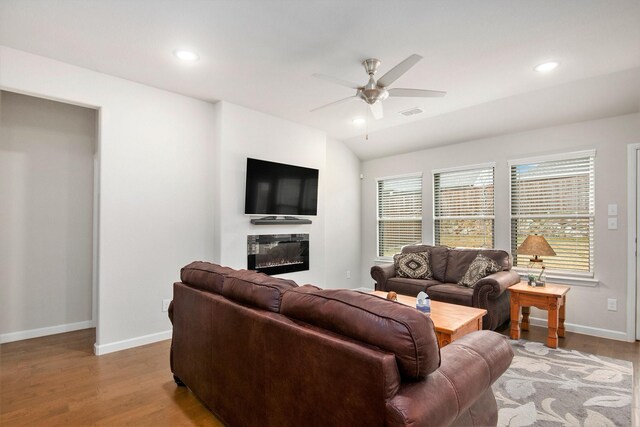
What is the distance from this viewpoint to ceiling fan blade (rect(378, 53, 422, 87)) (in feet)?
7.54

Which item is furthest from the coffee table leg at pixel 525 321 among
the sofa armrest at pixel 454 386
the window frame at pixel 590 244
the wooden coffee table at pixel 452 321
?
the sofa armrest at pixel 454 386

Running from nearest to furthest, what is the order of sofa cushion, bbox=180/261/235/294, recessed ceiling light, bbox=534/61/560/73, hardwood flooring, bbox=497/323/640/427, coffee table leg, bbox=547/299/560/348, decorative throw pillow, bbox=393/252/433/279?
sofa cushion, bbox=180/261/235/294
recessed ceiling light, bbox=534/61/560/73
hardwood flooring, bbox=497/323/640/427
coffee table leg, bbox=547/299/560/348
decorative throw pillow, bbox=393/252/433/279

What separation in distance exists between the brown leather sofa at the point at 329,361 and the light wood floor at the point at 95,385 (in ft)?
1.39

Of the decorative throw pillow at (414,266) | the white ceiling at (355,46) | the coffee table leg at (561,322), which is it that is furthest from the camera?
the decorative throw pillow at (414,266)

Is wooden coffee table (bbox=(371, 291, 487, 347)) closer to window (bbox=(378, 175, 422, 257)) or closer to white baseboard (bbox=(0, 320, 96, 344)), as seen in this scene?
window (bbox=(378, 175, 422, 257))

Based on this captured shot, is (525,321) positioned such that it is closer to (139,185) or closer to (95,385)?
(95,385)

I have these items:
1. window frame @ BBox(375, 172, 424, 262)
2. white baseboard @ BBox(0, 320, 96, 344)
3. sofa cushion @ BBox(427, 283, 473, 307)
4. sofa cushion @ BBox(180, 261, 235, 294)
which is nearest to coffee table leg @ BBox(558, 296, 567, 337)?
sofa cushion @ BBox(427, 283, 473, 307)

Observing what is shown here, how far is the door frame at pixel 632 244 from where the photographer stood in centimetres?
352

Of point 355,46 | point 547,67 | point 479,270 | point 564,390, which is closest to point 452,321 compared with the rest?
point 564,390

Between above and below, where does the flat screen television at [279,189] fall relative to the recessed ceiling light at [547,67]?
below

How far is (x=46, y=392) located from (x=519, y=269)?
16.6 feet

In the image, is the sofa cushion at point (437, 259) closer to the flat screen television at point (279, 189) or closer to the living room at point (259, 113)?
the living room at point (259, 113)

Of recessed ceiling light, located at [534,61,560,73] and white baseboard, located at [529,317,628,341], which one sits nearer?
recessed ceiling light, located at [534,61,560,73]

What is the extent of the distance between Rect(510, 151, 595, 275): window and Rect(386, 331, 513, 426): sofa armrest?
316 centimetres
